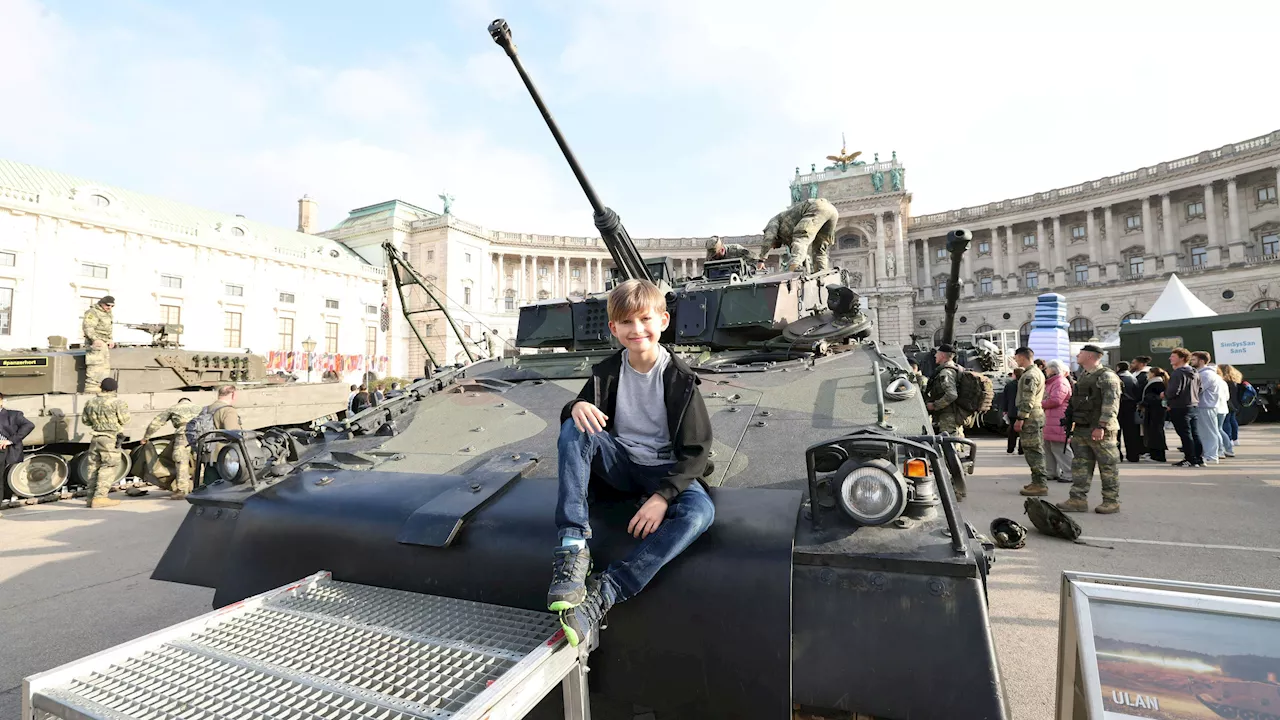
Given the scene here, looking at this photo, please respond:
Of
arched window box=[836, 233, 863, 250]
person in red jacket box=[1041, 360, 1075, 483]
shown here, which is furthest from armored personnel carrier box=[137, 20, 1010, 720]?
arched window box=[836, 233, 863, 250]

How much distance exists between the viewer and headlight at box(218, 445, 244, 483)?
372 centimetres

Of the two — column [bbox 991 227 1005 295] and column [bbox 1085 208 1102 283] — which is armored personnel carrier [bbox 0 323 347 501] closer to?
column [bbox 991 227 1005 295]

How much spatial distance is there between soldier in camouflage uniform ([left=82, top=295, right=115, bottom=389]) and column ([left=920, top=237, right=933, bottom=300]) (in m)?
61.7

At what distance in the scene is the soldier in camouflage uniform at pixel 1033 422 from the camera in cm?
830

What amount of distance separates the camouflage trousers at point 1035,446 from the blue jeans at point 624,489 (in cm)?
754

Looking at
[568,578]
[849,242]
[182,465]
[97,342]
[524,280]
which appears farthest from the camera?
[524,280]

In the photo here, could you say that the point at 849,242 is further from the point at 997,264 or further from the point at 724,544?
the point at 724,544

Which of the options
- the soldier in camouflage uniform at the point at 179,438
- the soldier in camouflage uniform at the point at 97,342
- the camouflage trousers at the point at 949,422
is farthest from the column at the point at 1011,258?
the soldier in camouflage uniform at the point at 97,342

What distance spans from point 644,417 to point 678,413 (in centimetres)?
18

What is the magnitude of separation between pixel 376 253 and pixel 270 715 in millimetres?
62574

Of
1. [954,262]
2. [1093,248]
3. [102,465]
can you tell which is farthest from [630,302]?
[1093,248]

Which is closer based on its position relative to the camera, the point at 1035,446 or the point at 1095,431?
the point at 1095,431

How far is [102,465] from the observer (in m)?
9.42

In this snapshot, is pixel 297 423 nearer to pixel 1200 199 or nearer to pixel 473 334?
pixel 473 334
